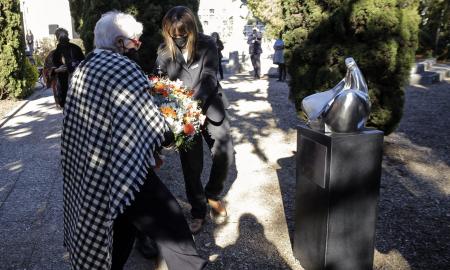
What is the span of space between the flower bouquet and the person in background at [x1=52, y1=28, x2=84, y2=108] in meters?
4.42

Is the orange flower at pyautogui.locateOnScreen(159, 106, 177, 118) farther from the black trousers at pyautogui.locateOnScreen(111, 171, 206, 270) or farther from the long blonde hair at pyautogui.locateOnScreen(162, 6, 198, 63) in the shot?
the long blonde hair at pyautogui.locateOnScreen(162, 6, 198, 63)

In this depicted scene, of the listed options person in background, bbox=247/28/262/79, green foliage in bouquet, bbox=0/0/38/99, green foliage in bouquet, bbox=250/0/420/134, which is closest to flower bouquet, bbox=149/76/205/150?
green foliage in bouquet, bbox=250/0/420/134

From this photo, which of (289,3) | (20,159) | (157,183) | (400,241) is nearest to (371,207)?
(400,241)

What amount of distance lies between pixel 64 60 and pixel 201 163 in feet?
15.4

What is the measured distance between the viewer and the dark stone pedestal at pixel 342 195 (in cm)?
265

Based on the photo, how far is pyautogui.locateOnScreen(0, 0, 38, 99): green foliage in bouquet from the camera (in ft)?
36.3

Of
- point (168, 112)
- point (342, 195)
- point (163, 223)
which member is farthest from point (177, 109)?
point (342, 195)

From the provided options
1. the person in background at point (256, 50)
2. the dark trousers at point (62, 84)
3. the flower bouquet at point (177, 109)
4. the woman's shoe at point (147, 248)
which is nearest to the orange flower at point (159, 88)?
the flower bouquet at point (177, 109)

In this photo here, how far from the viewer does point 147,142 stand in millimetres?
2213

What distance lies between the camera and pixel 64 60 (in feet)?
23.5

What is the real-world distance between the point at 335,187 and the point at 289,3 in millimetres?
3660

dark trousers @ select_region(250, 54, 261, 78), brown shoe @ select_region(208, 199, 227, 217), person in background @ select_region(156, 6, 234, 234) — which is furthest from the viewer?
dark trousers @ select_region(250, 54, 261, 78)

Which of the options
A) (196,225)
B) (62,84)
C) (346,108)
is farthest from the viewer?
(62,84)

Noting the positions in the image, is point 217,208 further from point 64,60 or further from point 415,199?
point 64,60
